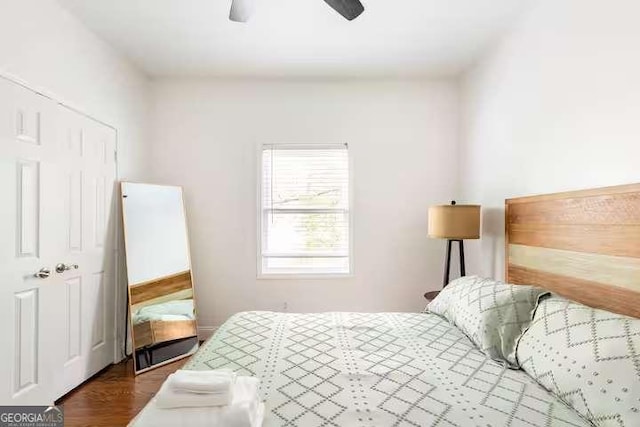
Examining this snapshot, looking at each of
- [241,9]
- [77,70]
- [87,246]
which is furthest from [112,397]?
[241,9]

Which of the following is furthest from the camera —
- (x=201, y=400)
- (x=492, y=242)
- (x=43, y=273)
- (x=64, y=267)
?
(x=492, y=242)

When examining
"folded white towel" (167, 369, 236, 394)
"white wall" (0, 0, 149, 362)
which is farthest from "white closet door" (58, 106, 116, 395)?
"folded white towel" (167, 369, 236, 394)

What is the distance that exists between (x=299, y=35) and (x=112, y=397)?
117 inches

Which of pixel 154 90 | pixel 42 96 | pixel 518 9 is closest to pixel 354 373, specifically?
pixel 42 96

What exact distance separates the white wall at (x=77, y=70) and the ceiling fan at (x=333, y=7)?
1.26 m

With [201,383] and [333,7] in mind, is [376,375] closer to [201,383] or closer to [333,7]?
[201,383]

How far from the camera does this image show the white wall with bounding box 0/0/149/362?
6.60 feet

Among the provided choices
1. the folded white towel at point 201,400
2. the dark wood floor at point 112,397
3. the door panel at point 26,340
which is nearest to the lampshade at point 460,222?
the folded white towel at point 201,400

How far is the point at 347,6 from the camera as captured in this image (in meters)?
1.82

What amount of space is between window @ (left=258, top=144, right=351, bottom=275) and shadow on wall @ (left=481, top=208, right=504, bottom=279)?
1258 millimetres

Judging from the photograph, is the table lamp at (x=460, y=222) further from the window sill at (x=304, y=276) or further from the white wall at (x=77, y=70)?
the white wall at (x=77, y=70)

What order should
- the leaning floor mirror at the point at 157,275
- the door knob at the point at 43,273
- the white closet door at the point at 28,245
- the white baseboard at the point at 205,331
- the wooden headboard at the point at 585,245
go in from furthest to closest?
1. the white baseboard at the point at 205,331
2. the leaning floor mirror at the point at 157,275
3. the door knob at the point at 43,273
4. the white closet door at the point at 28,245
5. the wooden headboard at the point at 585,245

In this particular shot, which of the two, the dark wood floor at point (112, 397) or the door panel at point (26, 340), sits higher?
the door panel at point (26, 340)

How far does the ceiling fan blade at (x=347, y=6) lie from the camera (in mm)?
1785
